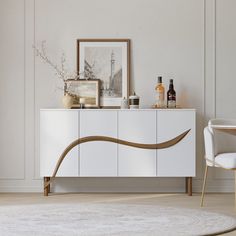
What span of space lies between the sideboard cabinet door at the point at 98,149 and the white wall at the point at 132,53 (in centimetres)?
50

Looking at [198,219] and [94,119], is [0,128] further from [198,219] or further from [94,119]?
[198,219]

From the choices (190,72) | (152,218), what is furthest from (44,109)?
(152,218)

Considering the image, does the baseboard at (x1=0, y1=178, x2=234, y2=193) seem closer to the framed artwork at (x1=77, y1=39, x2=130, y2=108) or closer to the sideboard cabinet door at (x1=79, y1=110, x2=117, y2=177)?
the sideboard cabinet door at (x1=79, y1=110, x2=117, y2=177)

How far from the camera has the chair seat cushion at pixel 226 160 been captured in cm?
469

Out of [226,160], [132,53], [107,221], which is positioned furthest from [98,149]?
[107,221]

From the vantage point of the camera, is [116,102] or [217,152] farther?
[116,102]

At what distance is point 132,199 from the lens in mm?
5637

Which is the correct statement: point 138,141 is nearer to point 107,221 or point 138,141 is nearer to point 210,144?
point 210,144

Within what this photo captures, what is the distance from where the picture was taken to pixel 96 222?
3.83 meters

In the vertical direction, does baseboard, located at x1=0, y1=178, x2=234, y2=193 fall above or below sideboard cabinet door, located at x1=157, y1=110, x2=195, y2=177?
below

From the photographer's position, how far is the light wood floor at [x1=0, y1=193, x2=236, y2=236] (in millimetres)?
5240

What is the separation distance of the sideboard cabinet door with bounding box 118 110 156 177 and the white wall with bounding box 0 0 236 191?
0.40 m

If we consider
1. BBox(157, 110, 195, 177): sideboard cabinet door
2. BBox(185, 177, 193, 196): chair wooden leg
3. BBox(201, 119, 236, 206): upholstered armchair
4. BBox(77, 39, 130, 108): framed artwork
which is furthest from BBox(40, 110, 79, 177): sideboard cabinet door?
BBox(201, 119, 236, 206): upholstered armchair

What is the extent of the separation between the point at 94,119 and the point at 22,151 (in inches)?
33.7
